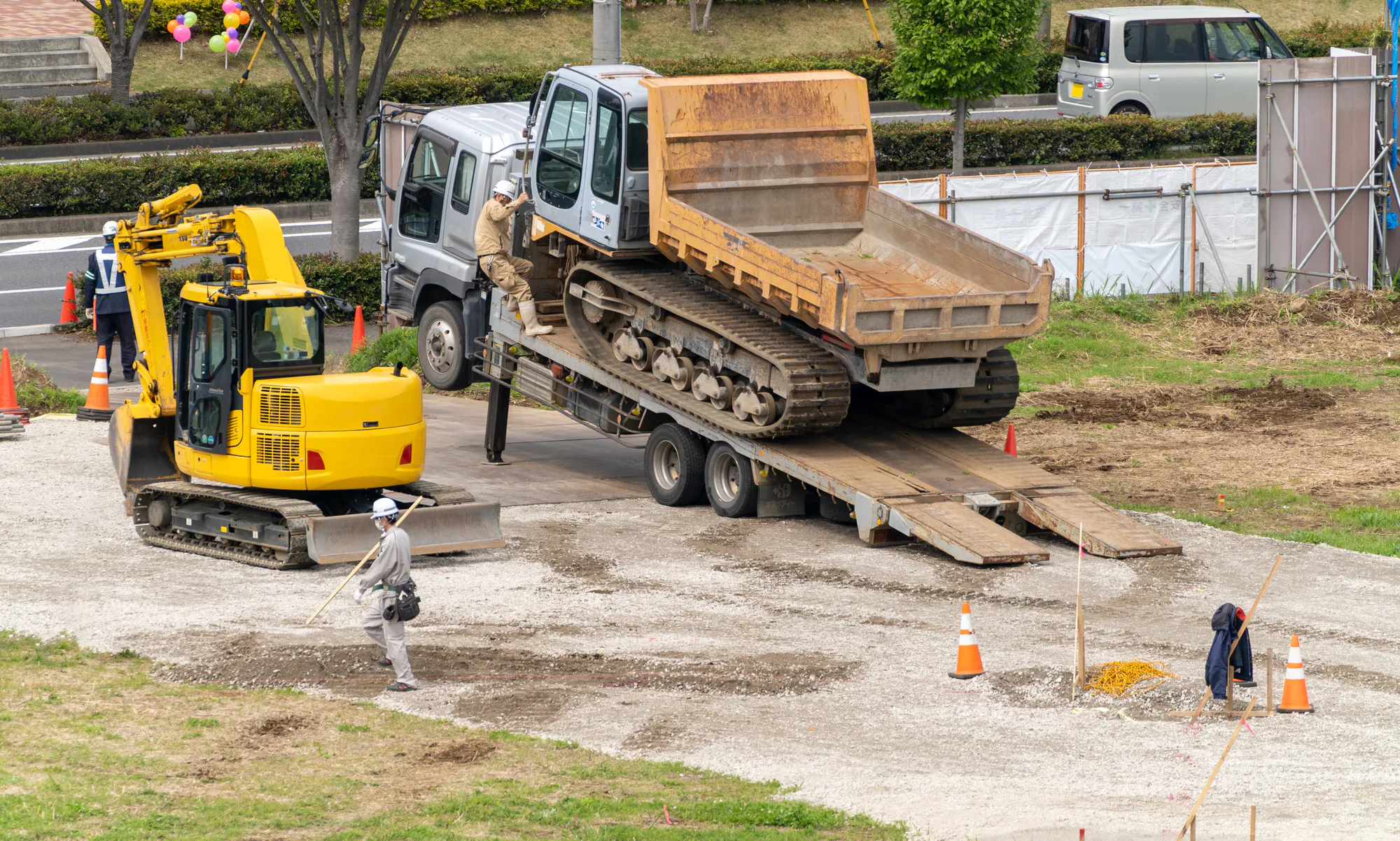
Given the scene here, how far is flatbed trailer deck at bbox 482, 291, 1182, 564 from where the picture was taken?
15.0m

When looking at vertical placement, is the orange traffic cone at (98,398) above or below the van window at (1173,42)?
below

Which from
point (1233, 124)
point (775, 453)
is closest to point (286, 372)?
point (775, 453)

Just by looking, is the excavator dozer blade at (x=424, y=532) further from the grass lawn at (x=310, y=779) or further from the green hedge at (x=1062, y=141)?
the green hedge at (x=1062, y=141)

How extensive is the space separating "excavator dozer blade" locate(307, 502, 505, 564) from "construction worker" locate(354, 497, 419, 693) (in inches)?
94.4

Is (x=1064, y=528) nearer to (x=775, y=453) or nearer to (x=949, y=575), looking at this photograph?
(x=949, y=575)

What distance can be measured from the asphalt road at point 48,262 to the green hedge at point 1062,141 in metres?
9.70

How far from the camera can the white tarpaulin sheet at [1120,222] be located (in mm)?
25625

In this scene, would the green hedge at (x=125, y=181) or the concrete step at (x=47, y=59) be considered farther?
the concrete step at (x=47, y=59)

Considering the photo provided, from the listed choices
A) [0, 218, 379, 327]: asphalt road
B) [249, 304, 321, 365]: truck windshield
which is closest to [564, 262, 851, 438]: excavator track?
[249, 304, 321, 365]: truck windshield

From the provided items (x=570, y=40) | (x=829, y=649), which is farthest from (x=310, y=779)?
(x=570, y=40)

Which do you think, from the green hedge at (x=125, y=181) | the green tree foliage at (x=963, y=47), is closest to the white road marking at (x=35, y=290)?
the green hedge at (x=125, y=181)

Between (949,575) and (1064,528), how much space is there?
120cm

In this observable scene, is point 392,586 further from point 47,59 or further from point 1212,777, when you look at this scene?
point 47,59

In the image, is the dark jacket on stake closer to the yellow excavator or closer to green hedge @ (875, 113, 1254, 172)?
the yellow excavator
